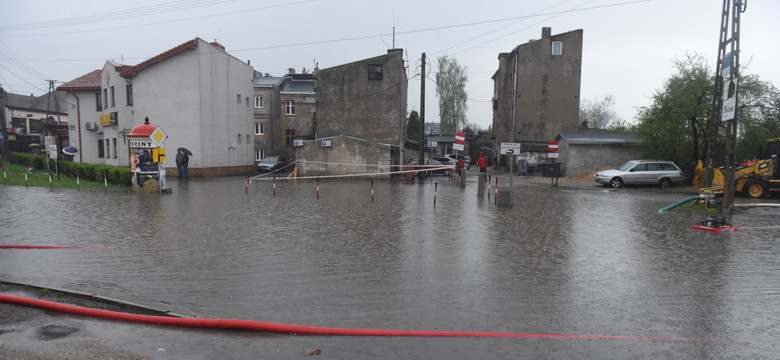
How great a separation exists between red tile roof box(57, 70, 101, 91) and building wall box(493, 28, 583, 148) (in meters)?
37.5

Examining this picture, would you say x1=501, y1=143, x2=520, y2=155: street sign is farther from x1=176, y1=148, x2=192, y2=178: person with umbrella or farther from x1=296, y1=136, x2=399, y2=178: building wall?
x1=176, y1=148, x2=192, y2=178: person with umbrella

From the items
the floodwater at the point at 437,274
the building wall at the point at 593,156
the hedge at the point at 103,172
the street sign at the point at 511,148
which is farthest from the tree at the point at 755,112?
the hedge at the point at 103,172

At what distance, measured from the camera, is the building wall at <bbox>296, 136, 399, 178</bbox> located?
31.4 meters

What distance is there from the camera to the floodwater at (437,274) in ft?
14.7

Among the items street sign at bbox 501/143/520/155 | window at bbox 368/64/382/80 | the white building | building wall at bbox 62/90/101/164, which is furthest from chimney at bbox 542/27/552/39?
building wall at bbox 62/90/101/164

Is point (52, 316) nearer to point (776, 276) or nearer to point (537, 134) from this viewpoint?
point (776, 276)

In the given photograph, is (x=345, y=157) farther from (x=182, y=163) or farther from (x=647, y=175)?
(x=647, y=175)

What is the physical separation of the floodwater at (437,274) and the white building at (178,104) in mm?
19371

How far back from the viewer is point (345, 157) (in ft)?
105

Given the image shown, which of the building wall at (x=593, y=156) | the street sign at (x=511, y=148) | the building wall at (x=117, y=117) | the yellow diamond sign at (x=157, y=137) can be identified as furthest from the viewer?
the building wall at (x=117, y=117)

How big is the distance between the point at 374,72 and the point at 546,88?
737 inches

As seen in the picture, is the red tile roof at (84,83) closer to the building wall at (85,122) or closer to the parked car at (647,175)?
Result: the building wall at (85,122)

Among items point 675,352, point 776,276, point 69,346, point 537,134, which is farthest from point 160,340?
point 537,134

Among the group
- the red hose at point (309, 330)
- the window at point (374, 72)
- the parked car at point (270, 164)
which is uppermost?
the window at point (374, 72)
